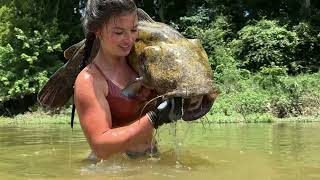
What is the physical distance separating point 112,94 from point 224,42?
1735 cm

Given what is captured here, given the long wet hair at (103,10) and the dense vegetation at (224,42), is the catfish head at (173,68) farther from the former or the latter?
the dense vegetation at (224,42)

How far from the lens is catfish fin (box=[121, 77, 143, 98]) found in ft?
11.8

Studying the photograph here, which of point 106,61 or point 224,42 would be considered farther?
point 224,42

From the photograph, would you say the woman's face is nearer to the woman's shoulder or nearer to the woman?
the woman

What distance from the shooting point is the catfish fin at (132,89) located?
11.8ft

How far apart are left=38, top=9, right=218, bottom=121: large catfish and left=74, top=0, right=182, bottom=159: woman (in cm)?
7

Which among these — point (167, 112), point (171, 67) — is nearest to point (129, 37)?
point (171, 67)

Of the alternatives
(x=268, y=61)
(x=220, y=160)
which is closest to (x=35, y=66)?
(x=268, y=61)

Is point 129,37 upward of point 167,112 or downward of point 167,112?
upward

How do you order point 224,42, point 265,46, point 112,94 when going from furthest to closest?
point 224,42
point 265,46
point 112,94

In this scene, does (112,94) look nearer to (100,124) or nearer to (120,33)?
(100,124)

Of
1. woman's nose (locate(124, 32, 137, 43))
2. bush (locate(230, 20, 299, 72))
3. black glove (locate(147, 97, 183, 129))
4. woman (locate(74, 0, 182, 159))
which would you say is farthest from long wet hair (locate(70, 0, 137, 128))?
bush (locate(230, 20, 299, 72))

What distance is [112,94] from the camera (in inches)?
142

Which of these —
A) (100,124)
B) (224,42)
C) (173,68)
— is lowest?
(100,124)
